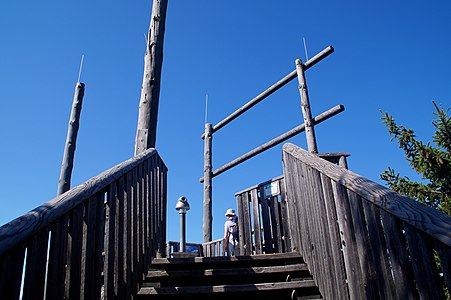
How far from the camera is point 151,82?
544 centimetres

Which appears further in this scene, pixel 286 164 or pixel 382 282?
pixel 286 164

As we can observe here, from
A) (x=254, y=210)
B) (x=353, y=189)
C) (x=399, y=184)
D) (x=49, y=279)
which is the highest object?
(x=399, y=184)

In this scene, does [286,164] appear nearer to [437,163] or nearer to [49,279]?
[49,279]

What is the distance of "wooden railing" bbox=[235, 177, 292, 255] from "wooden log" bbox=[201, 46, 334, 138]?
343 cm

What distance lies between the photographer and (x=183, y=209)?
607 centimetres

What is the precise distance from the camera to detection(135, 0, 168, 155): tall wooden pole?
Result: 5066 millimetres

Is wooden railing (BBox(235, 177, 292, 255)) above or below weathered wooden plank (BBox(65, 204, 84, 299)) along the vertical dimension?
above

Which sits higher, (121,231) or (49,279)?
(121,231)

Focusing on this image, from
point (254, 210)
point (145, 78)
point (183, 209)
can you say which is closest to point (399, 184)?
point (254, 210)

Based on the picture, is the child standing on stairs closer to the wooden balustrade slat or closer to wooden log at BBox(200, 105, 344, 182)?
the wooden balustrade slat

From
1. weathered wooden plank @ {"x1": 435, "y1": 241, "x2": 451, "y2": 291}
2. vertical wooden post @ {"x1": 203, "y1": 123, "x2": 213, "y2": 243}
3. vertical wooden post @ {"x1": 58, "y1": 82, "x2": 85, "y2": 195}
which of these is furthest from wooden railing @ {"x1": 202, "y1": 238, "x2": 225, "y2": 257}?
weathered wooden plank @ {"x1": 435, "y1": 241, "x2": 451, "y2": 291}

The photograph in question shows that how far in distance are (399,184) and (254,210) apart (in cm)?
570

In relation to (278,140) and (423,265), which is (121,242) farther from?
(278,140)

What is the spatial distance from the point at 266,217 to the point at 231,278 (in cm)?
206
